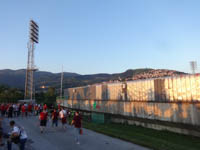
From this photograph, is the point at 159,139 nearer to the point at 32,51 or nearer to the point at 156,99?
the point at 156,99

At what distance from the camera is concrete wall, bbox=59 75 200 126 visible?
13.3 meters

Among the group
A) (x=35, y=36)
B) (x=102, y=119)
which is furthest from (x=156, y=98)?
(x=35, y=36)

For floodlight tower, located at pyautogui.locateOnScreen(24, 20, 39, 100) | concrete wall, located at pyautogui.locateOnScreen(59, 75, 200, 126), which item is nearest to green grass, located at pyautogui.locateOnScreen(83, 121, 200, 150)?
concrete wall, located at pyautogui.locateOnScreen(59, 75, 200, 126)

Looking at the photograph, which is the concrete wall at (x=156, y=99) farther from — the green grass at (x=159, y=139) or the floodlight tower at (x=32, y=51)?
the floodlight tower at (x=32, y=51)

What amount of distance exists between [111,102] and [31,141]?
43.2ft

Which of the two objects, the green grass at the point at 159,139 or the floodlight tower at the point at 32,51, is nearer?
the green grass at the point at 159,139

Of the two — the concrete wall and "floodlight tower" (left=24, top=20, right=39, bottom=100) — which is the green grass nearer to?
the concrete wall

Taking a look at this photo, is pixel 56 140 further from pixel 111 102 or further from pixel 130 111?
pixel 111 102

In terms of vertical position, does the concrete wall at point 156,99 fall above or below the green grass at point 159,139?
above

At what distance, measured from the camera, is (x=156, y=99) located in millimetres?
16078

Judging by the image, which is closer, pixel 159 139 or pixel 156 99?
pixel 159 139

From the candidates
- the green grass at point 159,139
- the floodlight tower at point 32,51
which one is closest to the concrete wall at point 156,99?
the green grass at point 159,139

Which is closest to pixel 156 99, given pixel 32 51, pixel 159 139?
pixel 159 139

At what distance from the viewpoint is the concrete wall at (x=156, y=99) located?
13.3 metres
